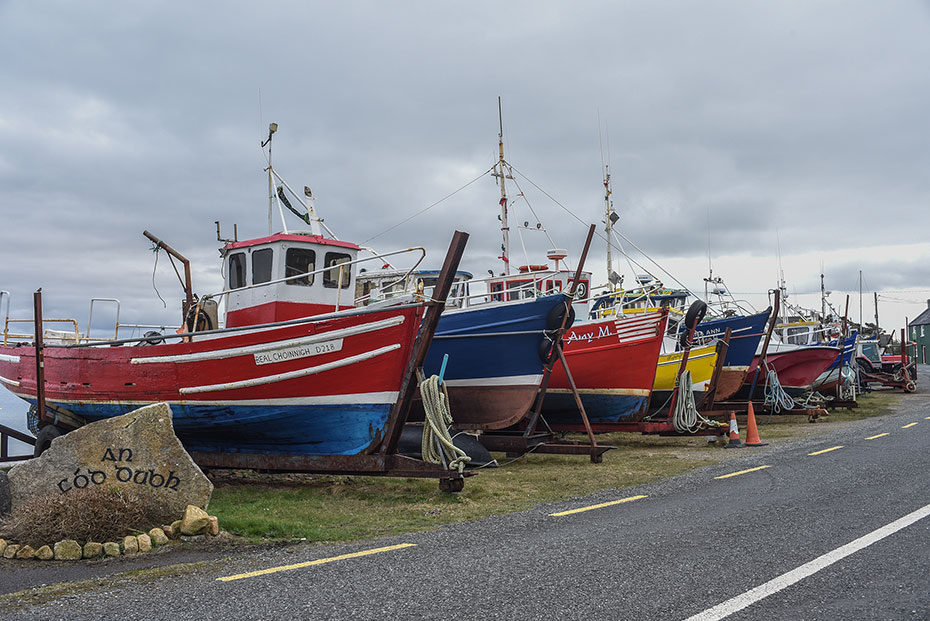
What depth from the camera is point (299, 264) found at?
10.7 metres

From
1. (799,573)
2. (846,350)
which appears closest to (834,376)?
(846,350)

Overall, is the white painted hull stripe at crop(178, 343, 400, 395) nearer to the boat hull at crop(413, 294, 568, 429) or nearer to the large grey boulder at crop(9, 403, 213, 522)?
the large grey boulder at crop(9, 403, 213, 522)

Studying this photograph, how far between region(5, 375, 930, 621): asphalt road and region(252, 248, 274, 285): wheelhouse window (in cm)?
552

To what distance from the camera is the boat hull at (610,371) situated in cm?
1434

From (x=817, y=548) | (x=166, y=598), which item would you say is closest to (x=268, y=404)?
(x=166, y=598)

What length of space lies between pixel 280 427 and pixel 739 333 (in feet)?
46.3

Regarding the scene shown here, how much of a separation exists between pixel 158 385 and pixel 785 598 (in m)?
8.49

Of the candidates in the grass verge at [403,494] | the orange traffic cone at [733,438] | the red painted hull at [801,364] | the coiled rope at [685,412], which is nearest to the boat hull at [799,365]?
the red painted hull at [801,364]

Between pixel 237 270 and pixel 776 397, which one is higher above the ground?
pixel 237 270

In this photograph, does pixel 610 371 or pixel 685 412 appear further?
pixel 610 371

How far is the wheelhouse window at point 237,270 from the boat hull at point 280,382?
1232mm

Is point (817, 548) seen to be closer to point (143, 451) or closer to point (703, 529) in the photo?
point (703, 529)

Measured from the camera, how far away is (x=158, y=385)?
1010 cm

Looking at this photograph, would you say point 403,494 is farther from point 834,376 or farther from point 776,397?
point 834,376
